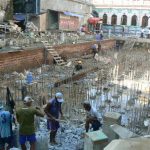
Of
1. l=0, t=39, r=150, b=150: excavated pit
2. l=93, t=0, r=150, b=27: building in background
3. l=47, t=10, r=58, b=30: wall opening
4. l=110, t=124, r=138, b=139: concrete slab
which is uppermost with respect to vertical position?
l=93, t=0, r=150, b=27: building in background

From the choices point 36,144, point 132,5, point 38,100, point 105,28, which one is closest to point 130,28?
point 105,28

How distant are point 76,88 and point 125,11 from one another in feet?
123

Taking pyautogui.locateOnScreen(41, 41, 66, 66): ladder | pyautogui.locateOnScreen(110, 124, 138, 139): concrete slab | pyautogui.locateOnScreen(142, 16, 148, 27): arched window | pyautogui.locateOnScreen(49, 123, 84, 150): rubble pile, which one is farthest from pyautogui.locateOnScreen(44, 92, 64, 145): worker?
pyautogui.locateOnScreen(142, 16, 148, 27): arched window

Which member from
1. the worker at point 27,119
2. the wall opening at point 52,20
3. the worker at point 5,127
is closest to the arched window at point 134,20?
the wall opening at point 52,20

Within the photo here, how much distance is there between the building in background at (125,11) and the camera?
47344mm

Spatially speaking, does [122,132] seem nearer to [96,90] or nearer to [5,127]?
[5,127]

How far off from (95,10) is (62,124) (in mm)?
42346

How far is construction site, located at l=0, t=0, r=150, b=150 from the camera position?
7283 millimetres

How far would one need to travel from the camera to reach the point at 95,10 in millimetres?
49562

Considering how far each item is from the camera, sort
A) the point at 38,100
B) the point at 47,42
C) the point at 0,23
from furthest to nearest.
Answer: the point at 0,23 < the point at 47,42 < the point at 38,100

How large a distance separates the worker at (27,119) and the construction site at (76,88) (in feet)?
1.38

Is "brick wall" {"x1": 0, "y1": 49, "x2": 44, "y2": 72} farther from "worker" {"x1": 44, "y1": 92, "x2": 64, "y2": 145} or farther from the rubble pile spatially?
"worker" {"x1": 44, "y1": 92, "x2": 64, "y2": 145}

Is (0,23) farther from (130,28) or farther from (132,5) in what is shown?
(132,5)

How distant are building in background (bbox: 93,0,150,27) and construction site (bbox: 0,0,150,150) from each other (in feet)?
74.3
